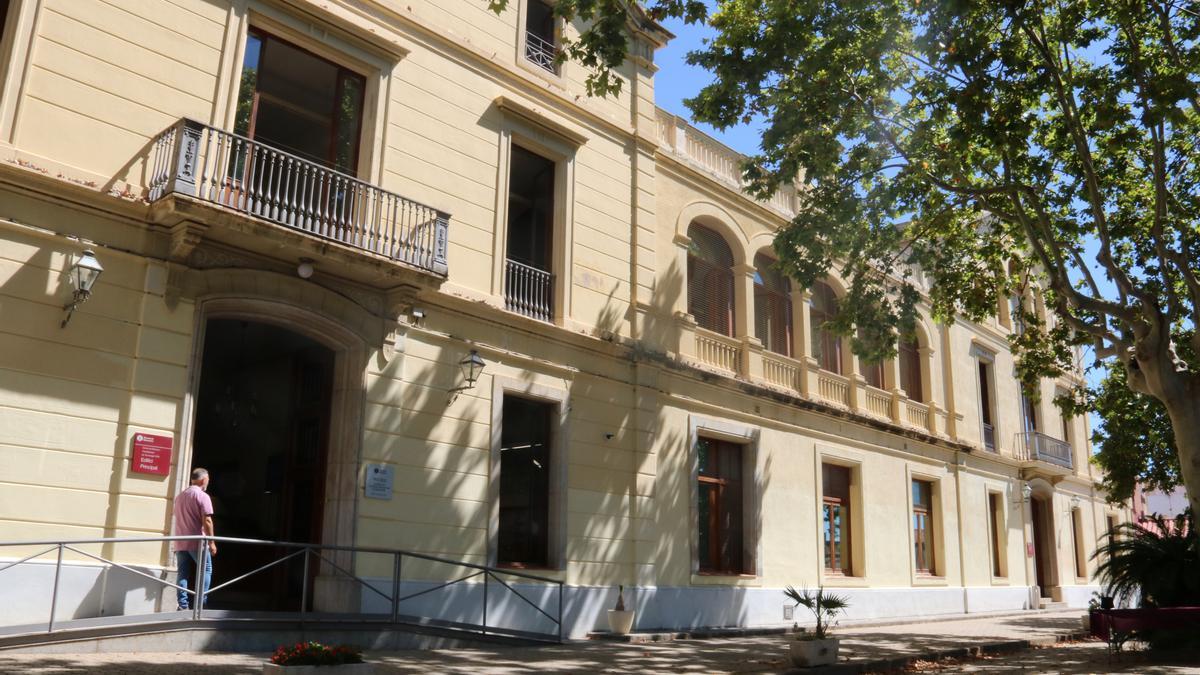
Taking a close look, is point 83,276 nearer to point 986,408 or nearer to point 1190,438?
point 1190,438

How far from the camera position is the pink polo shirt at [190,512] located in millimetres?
10094

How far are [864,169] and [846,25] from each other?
2.37m

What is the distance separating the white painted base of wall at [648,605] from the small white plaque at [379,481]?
41.8 inches

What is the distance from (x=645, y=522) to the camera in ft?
50.8

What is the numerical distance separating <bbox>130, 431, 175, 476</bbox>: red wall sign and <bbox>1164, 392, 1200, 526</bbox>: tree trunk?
12447 millimetres

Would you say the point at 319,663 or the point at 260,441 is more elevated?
the point at 260,441

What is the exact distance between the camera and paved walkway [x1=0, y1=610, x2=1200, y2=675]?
801 cm

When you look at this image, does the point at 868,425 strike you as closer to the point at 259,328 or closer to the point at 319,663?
the point at 259,328

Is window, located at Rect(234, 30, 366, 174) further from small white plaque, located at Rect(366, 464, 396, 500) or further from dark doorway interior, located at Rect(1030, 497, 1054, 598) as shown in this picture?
dark doorway interior, located at Rect(1030, 497, 1054, 598)

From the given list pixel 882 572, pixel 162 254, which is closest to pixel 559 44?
pixel 162 254

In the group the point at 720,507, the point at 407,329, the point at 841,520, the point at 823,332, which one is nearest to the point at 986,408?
the point at 823,332

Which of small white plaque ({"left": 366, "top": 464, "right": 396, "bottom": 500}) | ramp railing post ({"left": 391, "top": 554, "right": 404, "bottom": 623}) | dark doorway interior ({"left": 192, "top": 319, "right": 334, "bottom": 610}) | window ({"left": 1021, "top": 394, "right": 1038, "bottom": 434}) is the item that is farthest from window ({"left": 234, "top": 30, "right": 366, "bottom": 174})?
window ({"left": 1021, "top": 394, "right": 1038, "bottom": 434})

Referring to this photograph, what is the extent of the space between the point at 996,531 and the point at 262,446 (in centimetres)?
2002

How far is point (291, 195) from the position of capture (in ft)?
41.2
